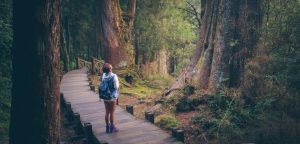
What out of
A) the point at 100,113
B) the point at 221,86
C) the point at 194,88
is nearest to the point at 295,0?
the point at 221,86

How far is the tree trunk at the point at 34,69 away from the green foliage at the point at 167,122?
5.12m

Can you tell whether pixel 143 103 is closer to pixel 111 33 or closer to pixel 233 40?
pixel 233 40

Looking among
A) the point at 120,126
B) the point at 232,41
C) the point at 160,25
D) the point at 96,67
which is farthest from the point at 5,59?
the point at 160,25

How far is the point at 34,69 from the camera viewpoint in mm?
5773

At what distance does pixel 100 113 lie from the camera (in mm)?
12500

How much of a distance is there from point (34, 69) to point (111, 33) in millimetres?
18775

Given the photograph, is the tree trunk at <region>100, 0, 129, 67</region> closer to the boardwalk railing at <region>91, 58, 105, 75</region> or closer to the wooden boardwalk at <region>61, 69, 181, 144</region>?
the boardwalk railing at <region>91, 58, 105, 75</region>

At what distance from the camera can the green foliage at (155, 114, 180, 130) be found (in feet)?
34.9

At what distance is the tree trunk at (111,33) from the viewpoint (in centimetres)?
2425

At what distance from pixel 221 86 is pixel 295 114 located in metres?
3.02

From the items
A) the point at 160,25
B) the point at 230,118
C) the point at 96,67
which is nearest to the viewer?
the point at 230,118

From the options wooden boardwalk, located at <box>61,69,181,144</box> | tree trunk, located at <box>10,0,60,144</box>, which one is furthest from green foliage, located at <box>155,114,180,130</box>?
tree trunk, located at <box>10,0,60,144</box>

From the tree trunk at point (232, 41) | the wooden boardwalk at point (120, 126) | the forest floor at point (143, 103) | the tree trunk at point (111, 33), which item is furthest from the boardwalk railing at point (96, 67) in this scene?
the tree trunk at point (232, 41)

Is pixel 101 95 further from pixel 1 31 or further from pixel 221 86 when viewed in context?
pixel 1 31
